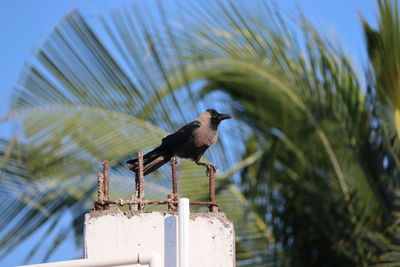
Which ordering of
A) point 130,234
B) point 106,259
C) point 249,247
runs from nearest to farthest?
1. point 106,259
2. point 130,234
3. point 249,247

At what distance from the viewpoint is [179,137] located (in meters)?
8.73

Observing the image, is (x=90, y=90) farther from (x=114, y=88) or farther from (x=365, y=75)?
(x=365, y=75)

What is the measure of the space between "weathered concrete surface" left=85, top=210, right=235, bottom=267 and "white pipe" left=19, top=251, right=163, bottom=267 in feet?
0.74

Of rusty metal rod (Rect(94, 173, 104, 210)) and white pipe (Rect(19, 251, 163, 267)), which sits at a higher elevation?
rusty metal rod (Rect(94, 173, 104, 210))

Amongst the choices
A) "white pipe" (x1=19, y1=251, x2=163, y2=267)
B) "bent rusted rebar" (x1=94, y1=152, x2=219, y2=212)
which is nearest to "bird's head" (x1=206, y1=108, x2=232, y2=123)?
"bent rusted rebar" (x1=94, y1=152, x2=219, y2=212)

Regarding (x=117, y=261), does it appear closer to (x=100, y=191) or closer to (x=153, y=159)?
(x=100, y=191)

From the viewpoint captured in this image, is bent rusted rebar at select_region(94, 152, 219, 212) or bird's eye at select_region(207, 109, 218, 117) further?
bird's eye at select_region(207, 109, 218, 117)

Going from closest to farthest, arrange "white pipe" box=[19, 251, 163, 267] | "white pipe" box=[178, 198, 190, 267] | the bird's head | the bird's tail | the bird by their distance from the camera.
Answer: "white pipe" box=[19, 251, 163, 267]
"white pipe" box=[178, 198, 190, 267]
the bird's tail
the bird
the bird's head

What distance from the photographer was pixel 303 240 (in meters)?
11.9

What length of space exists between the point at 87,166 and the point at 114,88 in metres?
0.82

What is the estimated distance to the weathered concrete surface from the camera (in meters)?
5.74

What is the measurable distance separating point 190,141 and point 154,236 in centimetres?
313

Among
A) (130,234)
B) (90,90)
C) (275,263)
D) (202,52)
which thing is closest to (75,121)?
(90,90)

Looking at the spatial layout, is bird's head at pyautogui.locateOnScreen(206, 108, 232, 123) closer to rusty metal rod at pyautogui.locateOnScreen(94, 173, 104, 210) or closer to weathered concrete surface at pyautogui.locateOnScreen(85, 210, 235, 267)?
rusty metal rod at pyautogui.locateOnScreen(94, 173, 104, 210)
